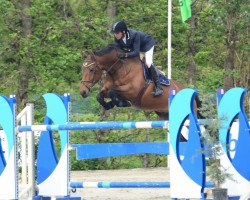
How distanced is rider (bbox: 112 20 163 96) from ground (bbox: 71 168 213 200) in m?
1.22

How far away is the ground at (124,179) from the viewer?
1042 cm

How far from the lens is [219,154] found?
770 cm

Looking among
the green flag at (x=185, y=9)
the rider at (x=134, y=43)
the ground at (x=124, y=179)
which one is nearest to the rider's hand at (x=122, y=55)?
the rider at (x=134, y=43)

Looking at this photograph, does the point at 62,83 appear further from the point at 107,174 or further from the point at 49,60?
the point at 107,174

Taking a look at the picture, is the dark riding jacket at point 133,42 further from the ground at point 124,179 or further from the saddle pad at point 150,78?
the ground at point 124,179

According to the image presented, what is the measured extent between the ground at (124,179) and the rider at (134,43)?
1.22m

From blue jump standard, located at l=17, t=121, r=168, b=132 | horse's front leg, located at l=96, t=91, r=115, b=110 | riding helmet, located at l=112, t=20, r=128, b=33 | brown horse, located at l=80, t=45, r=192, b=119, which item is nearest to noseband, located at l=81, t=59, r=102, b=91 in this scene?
brown horse, located at l=80, t=45, r=192, b=119

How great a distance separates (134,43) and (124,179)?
303 centimetres

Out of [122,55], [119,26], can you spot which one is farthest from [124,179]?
[119,26]

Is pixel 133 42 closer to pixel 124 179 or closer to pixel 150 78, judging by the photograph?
pixel 150 78

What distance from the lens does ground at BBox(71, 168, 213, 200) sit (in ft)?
34.2

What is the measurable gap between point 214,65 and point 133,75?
420 inches

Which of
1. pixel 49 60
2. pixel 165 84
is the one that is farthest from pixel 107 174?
pixel 49 60

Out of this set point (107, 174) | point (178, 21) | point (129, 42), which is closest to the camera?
point (129, 42)
